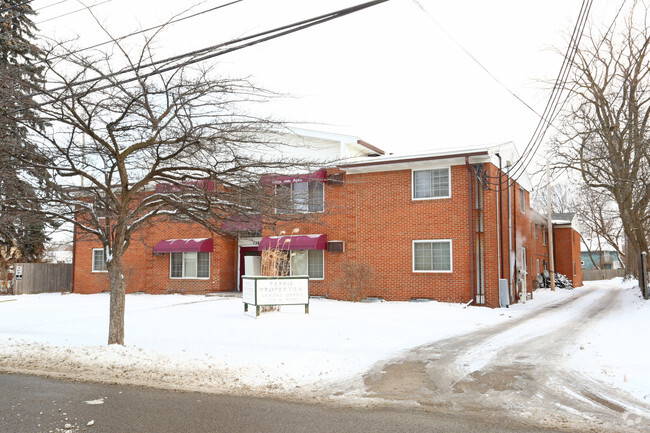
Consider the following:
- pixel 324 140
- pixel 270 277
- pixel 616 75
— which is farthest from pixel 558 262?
pixel 270 277

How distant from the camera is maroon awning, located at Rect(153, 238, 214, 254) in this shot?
24.2 meters

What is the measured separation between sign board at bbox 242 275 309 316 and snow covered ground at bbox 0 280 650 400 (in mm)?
406

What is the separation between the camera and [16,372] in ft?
28.7

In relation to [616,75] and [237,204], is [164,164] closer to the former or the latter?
[237,204]

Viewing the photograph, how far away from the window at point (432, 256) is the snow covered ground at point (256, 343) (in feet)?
7.57

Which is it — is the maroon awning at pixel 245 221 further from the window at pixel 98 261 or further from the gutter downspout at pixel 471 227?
the window at pixel 98 261

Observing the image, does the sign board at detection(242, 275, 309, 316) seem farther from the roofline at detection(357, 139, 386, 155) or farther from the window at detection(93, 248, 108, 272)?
the window at detection(93, 248, 108, 272)

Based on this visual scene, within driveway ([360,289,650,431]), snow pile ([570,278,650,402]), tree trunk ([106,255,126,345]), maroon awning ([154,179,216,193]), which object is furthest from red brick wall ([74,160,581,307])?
tree trunk ([106,255,126,345])

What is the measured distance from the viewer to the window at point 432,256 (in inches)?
789

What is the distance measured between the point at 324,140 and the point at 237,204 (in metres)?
13.6

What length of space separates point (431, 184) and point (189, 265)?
12.2 meters

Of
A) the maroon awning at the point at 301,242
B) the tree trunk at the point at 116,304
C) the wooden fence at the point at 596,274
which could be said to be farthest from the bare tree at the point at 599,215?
the tree trunk at the point at 116,304

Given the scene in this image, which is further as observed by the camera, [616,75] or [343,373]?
[616,75]

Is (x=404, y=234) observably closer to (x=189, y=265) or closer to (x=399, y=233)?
(x=399, y=233)
